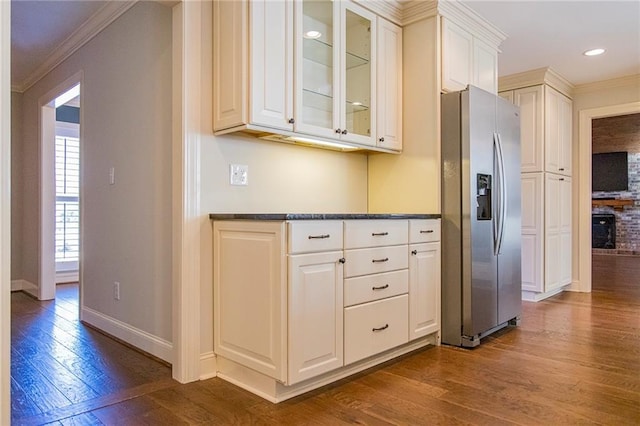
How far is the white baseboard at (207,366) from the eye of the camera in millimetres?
2385

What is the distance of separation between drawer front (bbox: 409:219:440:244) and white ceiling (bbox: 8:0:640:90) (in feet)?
5.16

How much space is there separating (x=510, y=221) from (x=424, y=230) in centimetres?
86

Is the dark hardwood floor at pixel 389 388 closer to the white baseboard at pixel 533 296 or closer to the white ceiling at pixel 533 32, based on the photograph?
the white baseboard at pixel 533 296

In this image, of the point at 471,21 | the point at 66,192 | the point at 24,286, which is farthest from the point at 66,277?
the point at 471,21

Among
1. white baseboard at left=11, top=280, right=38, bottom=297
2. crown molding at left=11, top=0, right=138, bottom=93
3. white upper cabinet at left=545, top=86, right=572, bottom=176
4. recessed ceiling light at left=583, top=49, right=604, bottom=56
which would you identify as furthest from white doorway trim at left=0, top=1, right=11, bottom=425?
white upper cabinet at left=545, top=86, right=572, bottom=176

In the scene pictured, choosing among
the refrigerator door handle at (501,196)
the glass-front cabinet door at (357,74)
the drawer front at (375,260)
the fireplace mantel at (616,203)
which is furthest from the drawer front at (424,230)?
the fireplace mantel at (616,203)

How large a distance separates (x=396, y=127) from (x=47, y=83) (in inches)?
139

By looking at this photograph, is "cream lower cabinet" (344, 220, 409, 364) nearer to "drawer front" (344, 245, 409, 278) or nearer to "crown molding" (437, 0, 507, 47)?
"drawer front" (344, 245, 409, 278)

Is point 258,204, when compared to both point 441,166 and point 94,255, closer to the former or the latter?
point 441,166

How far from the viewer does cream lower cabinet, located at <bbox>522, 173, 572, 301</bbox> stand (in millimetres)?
4562

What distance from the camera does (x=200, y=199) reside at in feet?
7.77

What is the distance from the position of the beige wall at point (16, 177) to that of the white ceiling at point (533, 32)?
546mm

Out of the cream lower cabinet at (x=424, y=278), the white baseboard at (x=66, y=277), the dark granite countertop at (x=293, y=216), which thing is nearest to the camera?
the dark granite countertop at (x=293, y=216)

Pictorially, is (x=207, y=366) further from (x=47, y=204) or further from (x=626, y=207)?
(x=626, y=207)
